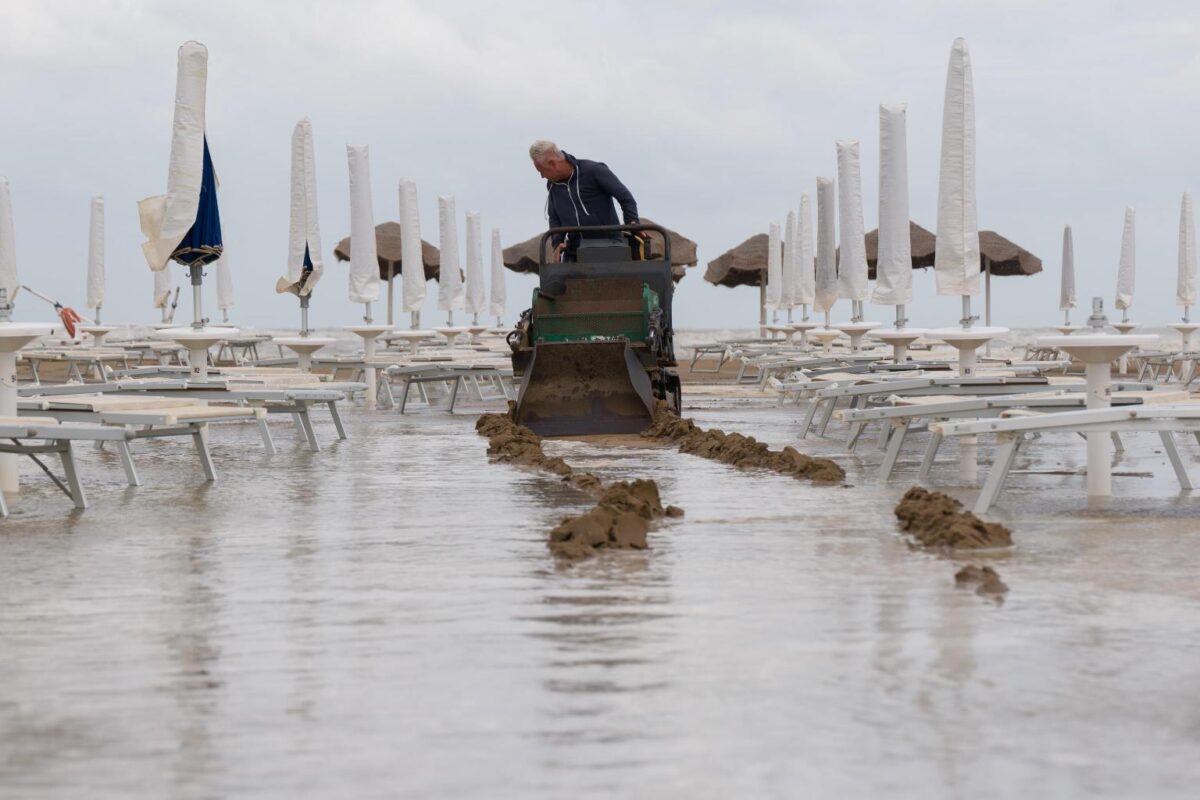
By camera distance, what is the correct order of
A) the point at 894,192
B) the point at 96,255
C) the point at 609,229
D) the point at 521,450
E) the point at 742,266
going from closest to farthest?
the point at 521,450 → the point at 609,229 → the point at 894,192 → the point at 96,255 → the point at 742,266

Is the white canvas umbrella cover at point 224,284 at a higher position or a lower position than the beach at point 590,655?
higher

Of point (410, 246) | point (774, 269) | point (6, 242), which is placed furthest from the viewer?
point (774, 269)

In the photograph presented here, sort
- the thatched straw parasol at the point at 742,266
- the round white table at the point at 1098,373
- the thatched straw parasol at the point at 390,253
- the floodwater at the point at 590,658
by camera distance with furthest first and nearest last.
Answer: the thatched straw parasol at the point at 742,266 < the thatched straw parasol at the point at 390,253 < the round white table at the point at 1098,373 < the floodwater at the point at 590,658

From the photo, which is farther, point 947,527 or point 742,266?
point 742,266

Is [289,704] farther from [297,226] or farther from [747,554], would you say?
[297,226]

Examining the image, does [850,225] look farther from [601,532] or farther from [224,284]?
[224,284]

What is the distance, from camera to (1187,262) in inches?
1049

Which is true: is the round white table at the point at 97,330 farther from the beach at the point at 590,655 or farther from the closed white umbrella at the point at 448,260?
the beach at the point at 590,655

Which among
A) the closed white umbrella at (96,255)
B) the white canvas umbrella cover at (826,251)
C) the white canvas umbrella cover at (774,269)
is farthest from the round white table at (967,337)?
the closed white umbrella at (96,255)

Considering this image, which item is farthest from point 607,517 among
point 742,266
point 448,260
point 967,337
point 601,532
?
point 742,266

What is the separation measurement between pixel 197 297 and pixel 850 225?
26.3 ft

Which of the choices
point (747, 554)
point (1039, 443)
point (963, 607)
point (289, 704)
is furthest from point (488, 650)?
point (1039, 443)

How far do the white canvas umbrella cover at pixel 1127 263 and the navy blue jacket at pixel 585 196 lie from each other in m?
16.1

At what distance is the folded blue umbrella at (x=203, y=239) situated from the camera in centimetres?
1274
